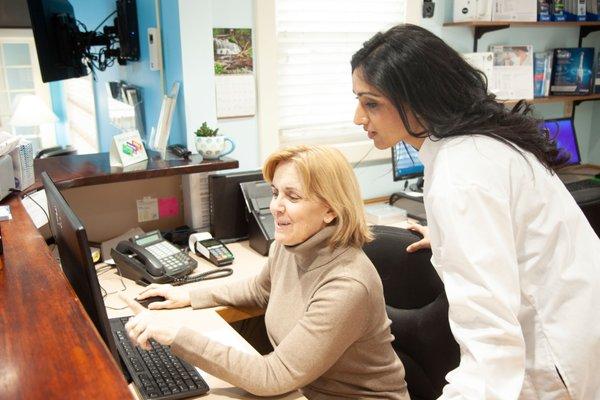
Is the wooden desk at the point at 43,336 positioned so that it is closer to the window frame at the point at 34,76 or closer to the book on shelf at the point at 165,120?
the book on shelf at the point at 165,120

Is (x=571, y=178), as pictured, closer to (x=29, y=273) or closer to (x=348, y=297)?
(x=348, y=297)

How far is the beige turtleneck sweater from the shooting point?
127cm

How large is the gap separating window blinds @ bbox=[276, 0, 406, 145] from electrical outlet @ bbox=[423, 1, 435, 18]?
0.11m

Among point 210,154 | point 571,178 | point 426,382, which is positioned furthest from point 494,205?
point 571,178

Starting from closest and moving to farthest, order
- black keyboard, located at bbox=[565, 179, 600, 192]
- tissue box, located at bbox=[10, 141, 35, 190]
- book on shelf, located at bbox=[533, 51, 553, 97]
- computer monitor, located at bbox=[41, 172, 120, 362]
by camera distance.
→ computer monitor, located at bbox=[41, 172, 120, 362]
tissue box, located at bbox=[10, 141, 35, 190]
black keyboard, located at bbox=[565, 179, 600, 192]
book on shelf, located at bbox=[533, 51, 553, 97]

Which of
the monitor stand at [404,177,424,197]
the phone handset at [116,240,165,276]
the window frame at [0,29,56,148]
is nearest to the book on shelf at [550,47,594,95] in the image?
the monitor stand at [404,177,424,197]

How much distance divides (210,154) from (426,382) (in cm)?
127

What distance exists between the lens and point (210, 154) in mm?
2301

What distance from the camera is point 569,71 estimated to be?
3400 millimetres

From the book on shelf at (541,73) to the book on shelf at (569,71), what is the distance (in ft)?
0.19

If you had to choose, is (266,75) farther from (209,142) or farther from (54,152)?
(54,152)

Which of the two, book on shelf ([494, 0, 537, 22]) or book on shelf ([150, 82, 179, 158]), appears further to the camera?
book on shelf ([494, 0, 537, 22])

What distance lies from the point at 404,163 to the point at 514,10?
1.07 meters

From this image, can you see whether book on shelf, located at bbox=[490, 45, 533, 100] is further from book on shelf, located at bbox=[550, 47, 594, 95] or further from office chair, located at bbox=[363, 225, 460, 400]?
office chair, located at bbox=[363, 225, 460, 400]
